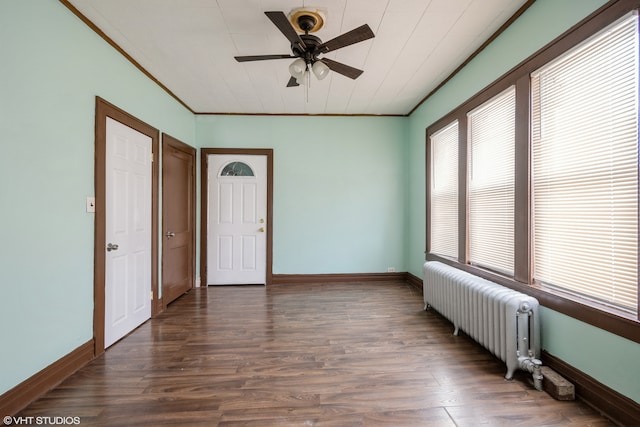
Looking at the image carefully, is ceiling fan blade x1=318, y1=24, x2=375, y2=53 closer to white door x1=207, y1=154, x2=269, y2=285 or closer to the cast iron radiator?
the cast iron radiator

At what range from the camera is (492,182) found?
103 inches

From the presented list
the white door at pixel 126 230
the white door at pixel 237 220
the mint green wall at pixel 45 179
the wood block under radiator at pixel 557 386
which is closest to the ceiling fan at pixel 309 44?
the mint green wall at pixel 45 179

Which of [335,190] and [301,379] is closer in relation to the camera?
[301,379]

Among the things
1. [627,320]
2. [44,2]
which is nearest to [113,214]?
[44,2]

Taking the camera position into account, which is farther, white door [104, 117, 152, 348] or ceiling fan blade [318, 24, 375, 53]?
white door [104, 117, 152, 348]

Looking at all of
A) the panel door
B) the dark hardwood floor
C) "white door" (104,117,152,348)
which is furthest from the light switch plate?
the dark hardwood floor

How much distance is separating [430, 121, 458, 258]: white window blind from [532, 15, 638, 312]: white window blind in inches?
45.4

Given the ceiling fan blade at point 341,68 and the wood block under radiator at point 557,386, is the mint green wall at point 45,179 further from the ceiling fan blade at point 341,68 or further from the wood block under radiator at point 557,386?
the wood block under radiator at point 557,386

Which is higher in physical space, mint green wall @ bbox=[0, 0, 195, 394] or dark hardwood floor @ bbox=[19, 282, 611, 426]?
mint green wall @ bbox=[0, 0, 195, 394]

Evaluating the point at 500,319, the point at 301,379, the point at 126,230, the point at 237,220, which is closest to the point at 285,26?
the point at 126,230

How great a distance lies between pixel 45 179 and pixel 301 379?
7.47 feet

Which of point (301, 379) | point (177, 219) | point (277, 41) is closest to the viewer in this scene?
point (301, 379)

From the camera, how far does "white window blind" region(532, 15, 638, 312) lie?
1526 millimetres

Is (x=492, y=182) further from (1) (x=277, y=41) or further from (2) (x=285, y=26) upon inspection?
(1) (x=277, y=41)
